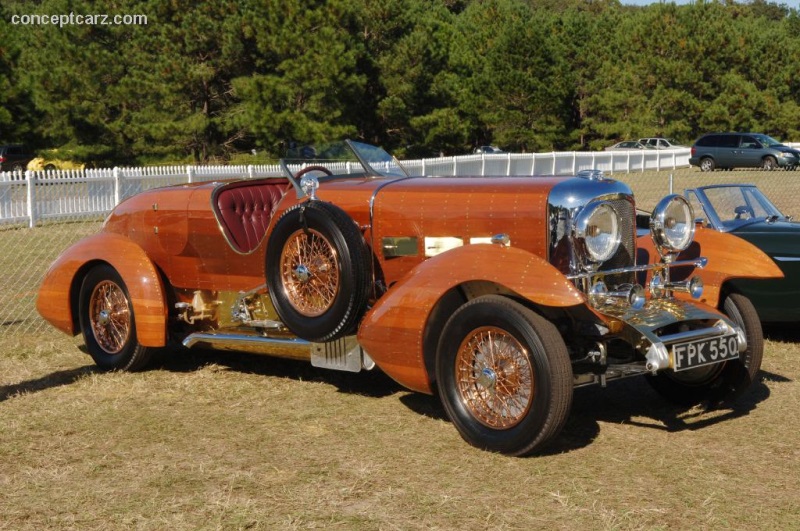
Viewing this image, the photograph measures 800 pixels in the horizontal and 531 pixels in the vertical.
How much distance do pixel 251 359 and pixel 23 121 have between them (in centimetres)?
3371

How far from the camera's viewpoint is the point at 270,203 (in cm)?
746

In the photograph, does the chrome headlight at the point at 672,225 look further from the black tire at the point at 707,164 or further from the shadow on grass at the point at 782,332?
the black tire at the point at 707,164

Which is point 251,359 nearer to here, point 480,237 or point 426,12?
point 480,237

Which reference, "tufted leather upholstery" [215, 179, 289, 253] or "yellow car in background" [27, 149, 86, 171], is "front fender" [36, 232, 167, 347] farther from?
"yellow car in background" [27, 149, 86, 171]

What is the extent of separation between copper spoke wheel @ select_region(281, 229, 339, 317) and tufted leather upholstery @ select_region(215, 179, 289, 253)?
2.62 feet

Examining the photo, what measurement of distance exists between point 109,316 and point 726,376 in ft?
14.5

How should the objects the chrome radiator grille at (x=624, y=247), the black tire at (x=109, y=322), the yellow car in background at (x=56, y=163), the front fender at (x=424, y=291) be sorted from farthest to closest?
the yellow car in background at (x=56, y=163) < the black tire at (x=109, y=322) < the chrome radiator grille at (x=624, y=247) < the front fender at (x=424, y=291)

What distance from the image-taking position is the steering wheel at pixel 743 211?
8633mm

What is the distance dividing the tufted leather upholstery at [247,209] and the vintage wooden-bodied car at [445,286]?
0.02 meters

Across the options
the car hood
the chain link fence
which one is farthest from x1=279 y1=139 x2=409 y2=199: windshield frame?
the chain link fence

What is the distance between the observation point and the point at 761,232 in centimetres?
820

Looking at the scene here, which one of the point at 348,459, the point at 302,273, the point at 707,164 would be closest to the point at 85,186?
the point at 302,273

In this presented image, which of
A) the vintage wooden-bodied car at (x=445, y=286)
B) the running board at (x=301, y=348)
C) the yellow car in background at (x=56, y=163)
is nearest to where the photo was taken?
the vintage wooden-bodied car at (x=445, y=286)

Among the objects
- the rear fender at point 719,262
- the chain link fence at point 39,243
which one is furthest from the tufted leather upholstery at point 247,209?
the chain link fence at point 39,243
